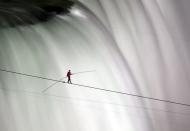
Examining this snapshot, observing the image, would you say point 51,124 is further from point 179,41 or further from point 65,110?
point 179,41

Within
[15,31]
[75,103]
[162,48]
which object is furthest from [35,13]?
[162,48]

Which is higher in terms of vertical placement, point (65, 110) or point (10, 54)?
point (10, 54)

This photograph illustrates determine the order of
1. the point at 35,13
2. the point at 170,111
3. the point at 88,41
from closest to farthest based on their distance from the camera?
1. the point at 170,111
2. the point at 88,41
3. the point at 35,13

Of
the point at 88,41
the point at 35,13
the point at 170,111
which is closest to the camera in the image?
the point at 170,111

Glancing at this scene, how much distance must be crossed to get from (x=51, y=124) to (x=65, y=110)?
166 mm

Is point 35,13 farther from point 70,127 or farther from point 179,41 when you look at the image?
point 179,41

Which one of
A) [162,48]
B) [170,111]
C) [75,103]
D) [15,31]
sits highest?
[15,31]

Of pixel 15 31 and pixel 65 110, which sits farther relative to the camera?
pixel 15 31

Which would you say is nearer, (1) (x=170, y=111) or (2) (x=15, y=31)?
(1) (x=170, y=111)

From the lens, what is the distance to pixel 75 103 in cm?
289

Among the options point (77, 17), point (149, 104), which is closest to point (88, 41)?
point (77, 17)

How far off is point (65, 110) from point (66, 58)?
0.50 meters

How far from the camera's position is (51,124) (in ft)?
9.25

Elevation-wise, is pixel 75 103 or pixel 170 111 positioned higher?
pixel 75 103
